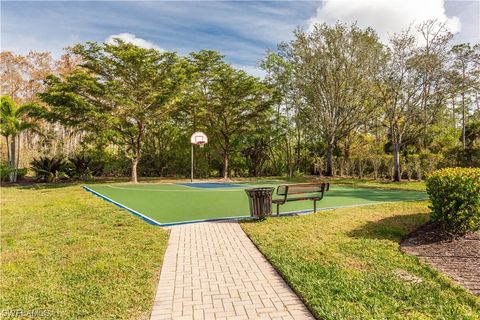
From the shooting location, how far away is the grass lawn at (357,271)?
3373 millimetres

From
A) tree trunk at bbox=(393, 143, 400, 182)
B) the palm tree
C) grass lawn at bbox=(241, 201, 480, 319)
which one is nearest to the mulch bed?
grass lawn at bbox=(241, 201, 480, 319)

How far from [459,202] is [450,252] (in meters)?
1.13

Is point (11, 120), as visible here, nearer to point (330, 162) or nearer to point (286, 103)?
point (286, 103)

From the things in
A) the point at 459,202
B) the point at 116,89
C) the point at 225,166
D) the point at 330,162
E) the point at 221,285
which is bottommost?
the point at 221,285

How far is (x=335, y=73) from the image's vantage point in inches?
938

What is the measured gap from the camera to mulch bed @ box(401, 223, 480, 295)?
427 cm

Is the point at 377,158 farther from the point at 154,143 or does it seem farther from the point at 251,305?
the point at 251,305

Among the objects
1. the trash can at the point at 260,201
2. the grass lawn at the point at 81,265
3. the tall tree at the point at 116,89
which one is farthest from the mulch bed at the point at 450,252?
the tall tree at the point at 116,89

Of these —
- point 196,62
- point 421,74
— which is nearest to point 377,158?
point 421,74

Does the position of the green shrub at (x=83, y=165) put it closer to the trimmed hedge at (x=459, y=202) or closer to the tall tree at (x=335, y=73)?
the tall tree at (x=335, y=73)

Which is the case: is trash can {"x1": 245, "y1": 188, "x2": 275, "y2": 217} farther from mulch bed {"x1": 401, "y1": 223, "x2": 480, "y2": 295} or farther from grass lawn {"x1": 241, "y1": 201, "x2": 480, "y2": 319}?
mulch bed {"x1": 401, "y1": 223, "x2": 480, "y2": 295}

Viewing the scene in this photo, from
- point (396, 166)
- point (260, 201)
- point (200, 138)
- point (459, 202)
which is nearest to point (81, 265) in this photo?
point (260, 201)

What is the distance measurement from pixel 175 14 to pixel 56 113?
1135 centimetres

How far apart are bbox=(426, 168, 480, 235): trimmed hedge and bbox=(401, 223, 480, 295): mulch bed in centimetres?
24
